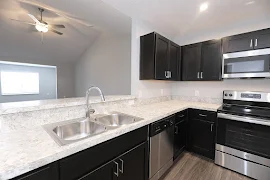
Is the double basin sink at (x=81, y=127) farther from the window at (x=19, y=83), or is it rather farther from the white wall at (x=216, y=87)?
the window at (x=19, y=83)

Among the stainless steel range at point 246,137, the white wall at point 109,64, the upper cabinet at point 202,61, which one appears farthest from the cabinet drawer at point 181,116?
the white wall at point 109,64

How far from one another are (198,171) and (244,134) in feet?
2.79

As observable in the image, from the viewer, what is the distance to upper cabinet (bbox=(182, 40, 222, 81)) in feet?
7.85

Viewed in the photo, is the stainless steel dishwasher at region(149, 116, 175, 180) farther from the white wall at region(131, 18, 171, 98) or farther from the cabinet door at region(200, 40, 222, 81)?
the cabinet door at region(200, 40, 222, 81)

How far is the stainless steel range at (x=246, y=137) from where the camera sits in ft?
5.68

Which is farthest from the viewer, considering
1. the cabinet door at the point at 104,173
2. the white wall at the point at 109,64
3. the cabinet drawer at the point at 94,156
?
the white wall at the point at 109,64

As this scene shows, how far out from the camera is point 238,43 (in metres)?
2.15

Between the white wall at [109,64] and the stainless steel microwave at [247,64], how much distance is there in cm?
229

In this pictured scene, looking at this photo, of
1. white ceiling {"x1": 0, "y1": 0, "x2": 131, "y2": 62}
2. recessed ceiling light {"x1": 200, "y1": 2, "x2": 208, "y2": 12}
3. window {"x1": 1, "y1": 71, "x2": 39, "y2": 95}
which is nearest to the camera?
recessed ceiling light {"x1": 200, "y1": 2, "x2": 208, "y2": 12}

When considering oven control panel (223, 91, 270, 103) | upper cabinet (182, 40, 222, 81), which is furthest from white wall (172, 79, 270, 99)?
upper cabinet (182, 40, 222, 81)

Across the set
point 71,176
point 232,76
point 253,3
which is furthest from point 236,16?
point 71,176

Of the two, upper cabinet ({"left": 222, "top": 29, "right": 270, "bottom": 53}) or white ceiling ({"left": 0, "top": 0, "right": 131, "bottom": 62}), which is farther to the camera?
white ceiling ({"left": 0, "top": 0, "right": 131, "bottom": 62})

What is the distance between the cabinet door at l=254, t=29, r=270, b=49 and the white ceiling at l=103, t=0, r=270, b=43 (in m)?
0.43

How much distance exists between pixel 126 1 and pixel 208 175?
109 inches
